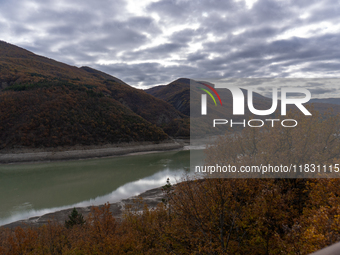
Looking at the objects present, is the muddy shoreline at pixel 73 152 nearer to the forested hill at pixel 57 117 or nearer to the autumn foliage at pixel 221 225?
the forested hill at pixel 57 117

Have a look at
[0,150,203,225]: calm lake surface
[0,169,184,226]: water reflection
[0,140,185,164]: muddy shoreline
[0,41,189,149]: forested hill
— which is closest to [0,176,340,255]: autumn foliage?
[0,169,184,226]: water reflection

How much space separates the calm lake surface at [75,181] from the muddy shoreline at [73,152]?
170cm

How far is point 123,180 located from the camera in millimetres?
27547

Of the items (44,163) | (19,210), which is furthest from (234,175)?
(44,163)

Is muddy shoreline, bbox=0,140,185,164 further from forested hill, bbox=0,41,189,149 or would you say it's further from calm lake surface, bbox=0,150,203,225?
calm lake surface, bbox=0,150,203,225

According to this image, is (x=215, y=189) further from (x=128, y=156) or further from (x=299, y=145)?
(x=128, y=156)

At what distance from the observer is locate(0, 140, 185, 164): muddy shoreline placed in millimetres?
35438

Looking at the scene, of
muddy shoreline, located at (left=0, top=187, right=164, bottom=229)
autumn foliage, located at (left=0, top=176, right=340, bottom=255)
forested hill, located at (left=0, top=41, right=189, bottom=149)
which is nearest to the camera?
autumn foliage, located at (left=0, top=176, right=340, bottom=255)

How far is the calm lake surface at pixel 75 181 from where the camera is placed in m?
19.4

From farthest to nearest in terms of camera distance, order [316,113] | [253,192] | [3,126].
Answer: [3,126] < [316,113] < [253,192]

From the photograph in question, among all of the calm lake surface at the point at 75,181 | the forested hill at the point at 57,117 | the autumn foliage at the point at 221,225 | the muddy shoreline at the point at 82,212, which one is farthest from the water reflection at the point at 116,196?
the forested hill at the point at 57,117

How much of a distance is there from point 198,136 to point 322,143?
5694cm

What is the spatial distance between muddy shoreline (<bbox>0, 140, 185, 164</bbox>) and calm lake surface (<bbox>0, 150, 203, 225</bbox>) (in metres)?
1.70

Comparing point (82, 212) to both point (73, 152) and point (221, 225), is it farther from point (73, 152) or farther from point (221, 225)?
point (73, 152)
